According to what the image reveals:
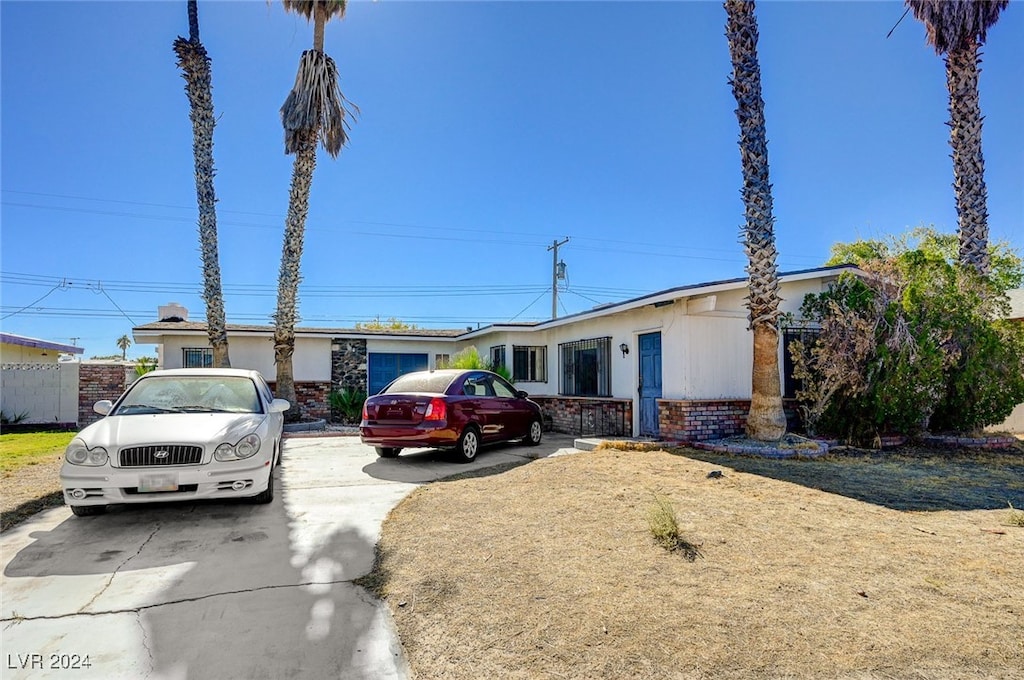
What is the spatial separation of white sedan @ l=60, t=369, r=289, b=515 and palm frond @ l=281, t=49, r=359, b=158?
35.0ft

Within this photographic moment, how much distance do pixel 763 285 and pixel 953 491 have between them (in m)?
4.29

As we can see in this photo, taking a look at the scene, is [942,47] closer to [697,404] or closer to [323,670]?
[697,404]

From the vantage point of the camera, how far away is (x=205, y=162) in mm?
14766

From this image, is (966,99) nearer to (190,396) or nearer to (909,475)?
(909,475)

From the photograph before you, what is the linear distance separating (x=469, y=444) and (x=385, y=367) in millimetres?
10696

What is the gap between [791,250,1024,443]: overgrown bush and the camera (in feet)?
30.0

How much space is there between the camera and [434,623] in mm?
3166

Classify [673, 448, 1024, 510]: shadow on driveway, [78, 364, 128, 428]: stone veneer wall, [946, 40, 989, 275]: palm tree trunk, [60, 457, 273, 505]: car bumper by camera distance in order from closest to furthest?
[60, 457, 273, 505]: car bumper < [673, 448, 1024, 510]: shadow on driveway < [946, 40, 989, 275]: palm tree trunk < [78, 364, 128, 428]: stone veneer wall

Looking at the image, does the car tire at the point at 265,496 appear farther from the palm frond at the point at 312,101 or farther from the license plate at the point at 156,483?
the palm frond at the point at 312,101

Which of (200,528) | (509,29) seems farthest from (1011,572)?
(509,29)

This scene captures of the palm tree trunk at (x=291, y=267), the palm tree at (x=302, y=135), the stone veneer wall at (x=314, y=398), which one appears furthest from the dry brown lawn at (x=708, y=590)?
the stone veneer wall at (x=314, y=398)

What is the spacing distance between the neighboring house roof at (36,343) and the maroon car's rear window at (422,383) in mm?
15401

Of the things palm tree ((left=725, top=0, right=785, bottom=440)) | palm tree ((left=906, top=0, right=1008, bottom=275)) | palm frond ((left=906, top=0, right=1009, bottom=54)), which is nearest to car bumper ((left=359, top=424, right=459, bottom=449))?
palm tree ((left=725, top=0, right=785, bottom=440))

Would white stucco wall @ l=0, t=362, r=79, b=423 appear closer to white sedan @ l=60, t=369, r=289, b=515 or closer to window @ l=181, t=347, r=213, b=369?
window @ l=181, t=347, r=213, b=369
